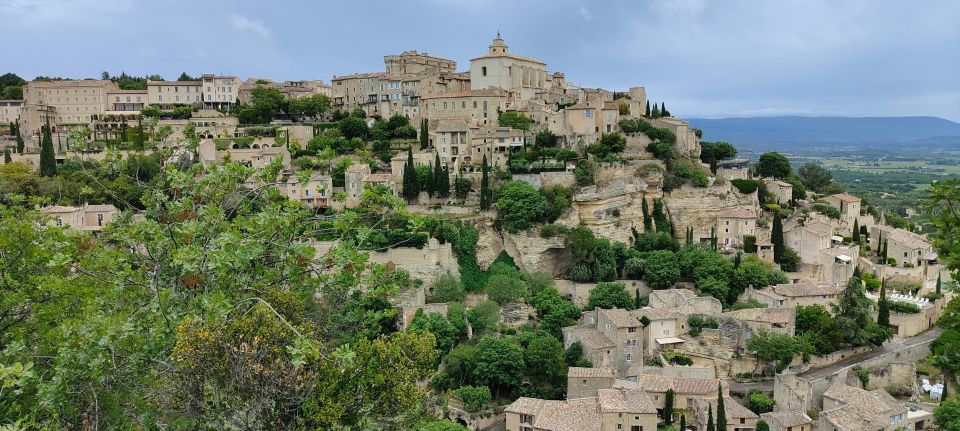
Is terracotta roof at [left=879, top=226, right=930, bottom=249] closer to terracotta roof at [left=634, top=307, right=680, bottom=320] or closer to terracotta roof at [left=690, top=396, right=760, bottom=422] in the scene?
terracotta roof at [left=634, top=307, right=680, bottom=320]

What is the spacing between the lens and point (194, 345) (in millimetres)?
9039

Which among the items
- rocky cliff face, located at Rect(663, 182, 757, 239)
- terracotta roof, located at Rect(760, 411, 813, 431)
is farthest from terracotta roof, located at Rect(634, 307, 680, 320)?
rocky cliff face, located at Rect(663, 182, 757, 239)

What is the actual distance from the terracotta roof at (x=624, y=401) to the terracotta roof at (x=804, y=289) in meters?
10.5

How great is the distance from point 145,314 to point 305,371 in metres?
2.30

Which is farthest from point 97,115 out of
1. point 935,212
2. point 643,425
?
point 935,212

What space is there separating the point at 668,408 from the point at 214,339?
828 inches

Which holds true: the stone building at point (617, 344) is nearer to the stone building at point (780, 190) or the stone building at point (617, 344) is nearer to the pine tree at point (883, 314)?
the pine tree at point (883, 314)

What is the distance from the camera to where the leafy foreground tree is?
30.2ft

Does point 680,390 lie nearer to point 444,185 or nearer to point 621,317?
point 621,317

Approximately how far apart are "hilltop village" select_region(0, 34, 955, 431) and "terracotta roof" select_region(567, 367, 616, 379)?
8cm

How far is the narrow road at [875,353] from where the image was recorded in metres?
29.9

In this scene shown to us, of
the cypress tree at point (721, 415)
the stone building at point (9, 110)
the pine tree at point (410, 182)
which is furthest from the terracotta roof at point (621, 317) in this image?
the stone building at point (9, 110)

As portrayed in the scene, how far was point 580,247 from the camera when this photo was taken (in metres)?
36.4

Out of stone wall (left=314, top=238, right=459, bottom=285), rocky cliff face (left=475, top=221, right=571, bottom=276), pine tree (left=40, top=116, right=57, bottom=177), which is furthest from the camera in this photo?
pine tree (left=40, top=116, right=57, bottom=177)
